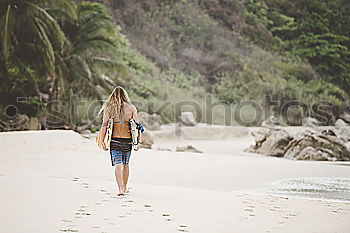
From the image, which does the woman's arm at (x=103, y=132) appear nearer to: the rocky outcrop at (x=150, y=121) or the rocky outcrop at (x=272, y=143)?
the rocky outcrop at (x=272, y=143)

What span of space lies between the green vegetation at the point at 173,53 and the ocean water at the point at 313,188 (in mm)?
8652

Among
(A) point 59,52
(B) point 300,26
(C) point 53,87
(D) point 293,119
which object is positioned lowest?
(D) point 293,119

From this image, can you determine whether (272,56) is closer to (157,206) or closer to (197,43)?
(197,43)

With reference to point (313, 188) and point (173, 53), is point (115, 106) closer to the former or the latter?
point (313, 188)

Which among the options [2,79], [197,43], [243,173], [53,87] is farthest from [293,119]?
[243,173]

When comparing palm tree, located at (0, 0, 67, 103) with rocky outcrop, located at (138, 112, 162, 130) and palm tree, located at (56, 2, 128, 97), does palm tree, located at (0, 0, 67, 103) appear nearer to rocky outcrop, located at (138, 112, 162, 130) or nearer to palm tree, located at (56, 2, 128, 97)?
palm tree, located at (56, 2, 128, 97)

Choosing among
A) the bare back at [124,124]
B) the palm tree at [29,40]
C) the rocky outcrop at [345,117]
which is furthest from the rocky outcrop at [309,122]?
the bare back at [124,124]

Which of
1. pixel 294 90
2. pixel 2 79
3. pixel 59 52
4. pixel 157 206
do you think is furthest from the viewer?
pixel 294 90

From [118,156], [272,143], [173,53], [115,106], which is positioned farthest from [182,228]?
[173,53]

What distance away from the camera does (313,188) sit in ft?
20.1

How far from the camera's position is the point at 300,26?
29.7 meters

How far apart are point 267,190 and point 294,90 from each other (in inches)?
710

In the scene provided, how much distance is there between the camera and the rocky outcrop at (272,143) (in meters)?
Result: 11.2

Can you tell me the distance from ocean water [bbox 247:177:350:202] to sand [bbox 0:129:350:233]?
0.78 ft
